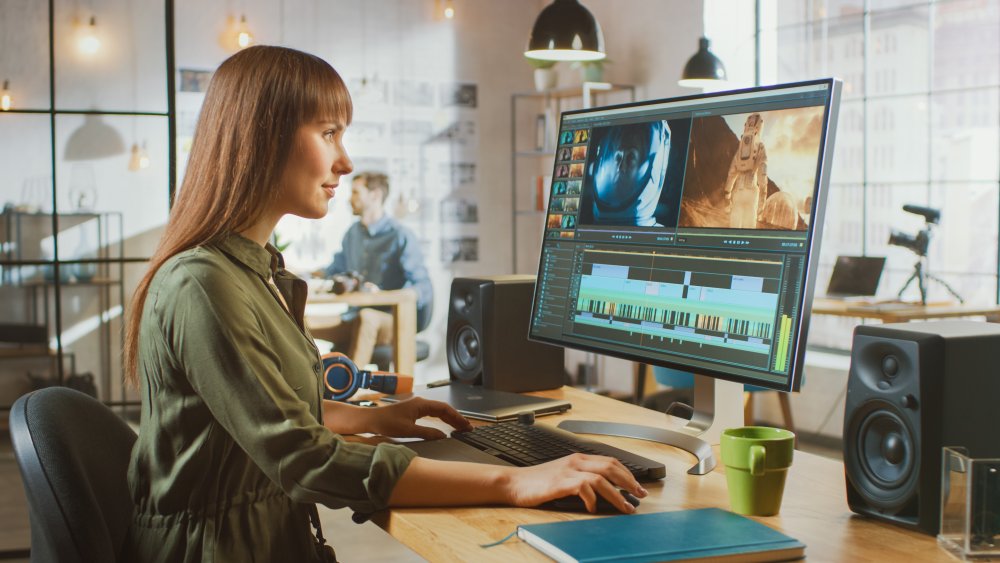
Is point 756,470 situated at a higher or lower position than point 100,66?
lower

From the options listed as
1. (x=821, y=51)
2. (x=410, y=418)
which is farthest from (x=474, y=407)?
(x=821, y=51)

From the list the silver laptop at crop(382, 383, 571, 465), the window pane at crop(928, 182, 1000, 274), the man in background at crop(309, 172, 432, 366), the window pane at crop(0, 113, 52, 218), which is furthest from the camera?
the man in background at crop(309, 172, 432, 366)

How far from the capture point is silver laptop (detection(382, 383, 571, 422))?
175 cm

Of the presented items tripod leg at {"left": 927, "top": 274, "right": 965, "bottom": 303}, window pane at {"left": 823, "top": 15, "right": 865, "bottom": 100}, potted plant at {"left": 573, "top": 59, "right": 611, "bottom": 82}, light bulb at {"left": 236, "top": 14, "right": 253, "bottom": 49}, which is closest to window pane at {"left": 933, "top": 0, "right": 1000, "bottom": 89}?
window pane at {"left": 823, "top": 15, "right": 865, "bottom": 100}

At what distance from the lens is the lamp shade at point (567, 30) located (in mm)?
3742

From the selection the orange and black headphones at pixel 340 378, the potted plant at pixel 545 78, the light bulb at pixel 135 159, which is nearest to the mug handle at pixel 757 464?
the orange and black headphones at pixel 340 378

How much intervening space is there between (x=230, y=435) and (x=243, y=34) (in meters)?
5.20

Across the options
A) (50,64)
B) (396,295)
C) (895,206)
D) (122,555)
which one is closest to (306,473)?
(122,555)

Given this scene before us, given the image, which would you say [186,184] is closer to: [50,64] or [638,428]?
[638,428]

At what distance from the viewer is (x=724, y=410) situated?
148cm

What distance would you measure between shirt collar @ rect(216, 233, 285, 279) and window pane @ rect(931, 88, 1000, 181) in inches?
172

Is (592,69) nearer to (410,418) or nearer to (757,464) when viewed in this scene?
(410,418)

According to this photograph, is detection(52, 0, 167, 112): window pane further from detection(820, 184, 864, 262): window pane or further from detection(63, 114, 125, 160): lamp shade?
detection(820, 184, 864, 262): window pane

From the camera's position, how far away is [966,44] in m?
4.80
